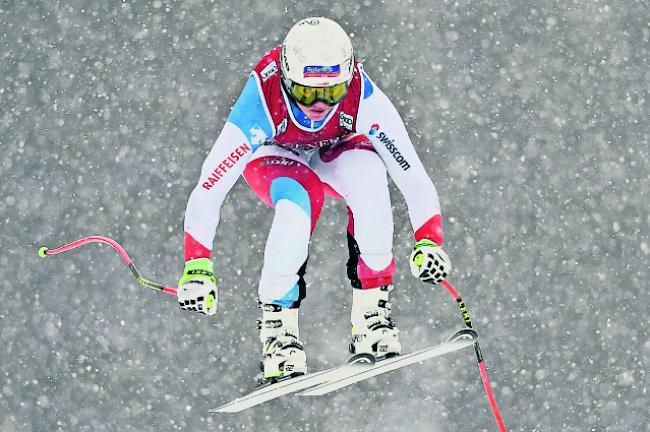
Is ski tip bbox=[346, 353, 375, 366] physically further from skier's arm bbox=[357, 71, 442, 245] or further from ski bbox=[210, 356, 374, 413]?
skier's arm bbox=[357, 71, 442, 245]

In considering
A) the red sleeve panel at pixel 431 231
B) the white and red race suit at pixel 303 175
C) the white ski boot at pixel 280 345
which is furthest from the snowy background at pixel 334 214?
the white ski boot at pixel 280 345

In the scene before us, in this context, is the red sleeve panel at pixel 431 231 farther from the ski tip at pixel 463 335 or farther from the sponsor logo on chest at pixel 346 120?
the sponsor logo on chest at pixel 346 120

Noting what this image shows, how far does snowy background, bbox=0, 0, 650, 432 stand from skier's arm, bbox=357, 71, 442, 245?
2.94m

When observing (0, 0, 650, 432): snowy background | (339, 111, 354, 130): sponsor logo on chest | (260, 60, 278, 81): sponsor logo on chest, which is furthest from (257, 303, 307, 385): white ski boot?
(0, 0, 650, 432): snowy background

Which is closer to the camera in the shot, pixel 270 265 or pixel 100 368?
pixel 270 265

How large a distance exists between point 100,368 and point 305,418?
1.84 metres

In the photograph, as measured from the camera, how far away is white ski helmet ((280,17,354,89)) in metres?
4.77

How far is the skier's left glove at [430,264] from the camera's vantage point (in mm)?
5070

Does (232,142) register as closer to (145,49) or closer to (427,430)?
(145,49)

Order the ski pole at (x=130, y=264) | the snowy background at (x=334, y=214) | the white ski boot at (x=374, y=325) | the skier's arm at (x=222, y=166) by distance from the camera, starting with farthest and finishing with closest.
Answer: the snowy background at (x=334, y=214)
the white ski boot at (x=374, y=325)
the ski pole at (x=130, y=264)
the skier's arm at (x=222, y=166)

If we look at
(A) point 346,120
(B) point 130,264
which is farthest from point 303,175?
(B) point 130,264

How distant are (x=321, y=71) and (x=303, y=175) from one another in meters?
0.69

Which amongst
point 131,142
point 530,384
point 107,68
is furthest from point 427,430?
point 107,68

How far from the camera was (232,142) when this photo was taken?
16.4 ft
